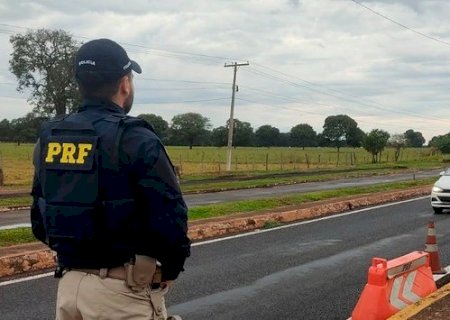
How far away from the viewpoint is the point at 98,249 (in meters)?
2.57

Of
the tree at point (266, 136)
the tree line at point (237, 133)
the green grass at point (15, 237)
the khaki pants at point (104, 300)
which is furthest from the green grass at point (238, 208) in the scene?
the tree at point (266, 136)

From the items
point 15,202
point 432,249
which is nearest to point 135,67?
point 432,249

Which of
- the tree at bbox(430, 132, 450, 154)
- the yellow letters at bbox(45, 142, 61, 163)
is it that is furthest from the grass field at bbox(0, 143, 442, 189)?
the yellow letters at bbox(45, 142, 61, 163)

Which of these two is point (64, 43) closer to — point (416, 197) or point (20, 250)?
point (416, 197)

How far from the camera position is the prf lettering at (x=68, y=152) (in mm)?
2539

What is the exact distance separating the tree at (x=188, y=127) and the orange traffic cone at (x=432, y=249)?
103 meters

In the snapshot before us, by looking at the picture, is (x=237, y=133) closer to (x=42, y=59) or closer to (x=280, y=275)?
(x=42, y=59)

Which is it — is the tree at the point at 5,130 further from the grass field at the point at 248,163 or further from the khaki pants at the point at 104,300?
the khaki pants at the point at 104,300

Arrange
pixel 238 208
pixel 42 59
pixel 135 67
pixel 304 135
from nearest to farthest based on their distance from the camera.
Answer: pixel 135 67, pixel 238 208, pixel 42 59, pixel 304 135

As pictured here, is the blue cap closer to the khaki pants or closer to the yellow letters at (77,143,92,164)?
the yellow letters at (77,143,92,164)

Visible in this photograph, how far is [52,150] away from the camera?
268 cm

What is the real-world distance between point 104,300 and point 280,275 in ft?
18.8

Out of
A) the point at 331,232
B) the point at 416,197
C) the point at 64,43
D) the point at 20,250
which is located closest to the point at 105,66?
the point at 20,250

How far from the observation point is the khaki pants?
2588 millimetres
